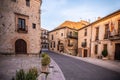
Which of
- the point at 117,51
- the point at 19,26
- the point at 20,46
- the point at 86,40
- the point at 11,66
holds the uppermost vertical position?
the point at 19,26

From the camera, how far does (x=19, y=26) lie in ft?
46.4

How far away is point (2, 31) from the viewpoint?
1246cm

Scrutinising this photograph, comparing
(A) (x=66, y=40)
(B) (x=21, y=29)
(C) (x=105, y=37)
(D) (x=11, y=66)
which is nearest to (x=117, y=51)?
(C) (x=105, y=37)

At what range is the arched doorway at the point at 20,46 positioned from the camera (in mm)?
13929

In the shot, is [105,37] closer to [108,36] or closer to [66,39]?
[108,36]

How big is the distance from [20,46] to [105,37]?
1300 cm

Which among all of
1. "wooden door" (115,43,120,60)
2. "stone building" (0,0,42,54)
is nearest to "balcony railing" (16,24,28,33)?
"stone building" (0,0,42,54)

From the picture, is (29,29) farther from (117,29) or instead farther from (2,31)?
(117,29)

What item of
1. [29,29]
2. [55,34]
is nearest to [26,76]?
[29,29]

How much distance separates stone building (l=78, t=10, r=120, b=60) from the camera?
14049 mm

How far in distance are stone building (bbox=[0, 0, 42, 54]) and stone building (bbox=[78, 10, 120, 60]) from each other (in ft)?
33.5

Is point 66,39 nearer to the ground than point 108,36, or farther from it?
nearer to the ground

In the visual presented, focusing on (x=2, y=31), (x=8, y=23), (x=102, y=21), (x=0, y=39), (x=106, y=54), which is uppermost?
(x=102, y=21)

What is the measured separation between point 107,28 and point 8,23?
1441cm
